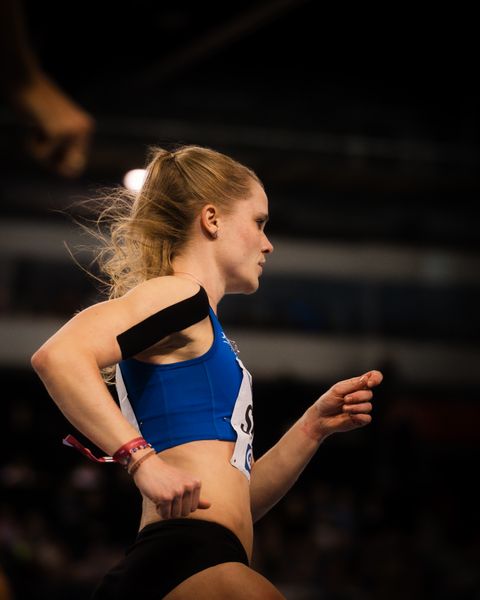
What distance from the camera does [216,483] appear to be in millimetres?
1589

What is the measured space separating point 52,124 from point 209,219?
1.61m

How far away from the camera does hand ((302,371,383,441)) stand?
5.92 feet

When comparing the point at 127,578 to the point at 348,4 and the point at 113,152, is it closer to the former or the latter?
the point at 113,152

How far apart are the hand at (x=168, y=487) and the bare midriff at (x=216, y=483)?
0.65ft

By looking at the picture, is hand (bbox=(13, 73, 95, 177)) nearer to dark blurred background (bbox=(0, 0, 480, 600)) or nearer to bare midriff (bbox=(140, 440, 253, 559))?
bare midriff (bbox=(140, 440, 253, 559))

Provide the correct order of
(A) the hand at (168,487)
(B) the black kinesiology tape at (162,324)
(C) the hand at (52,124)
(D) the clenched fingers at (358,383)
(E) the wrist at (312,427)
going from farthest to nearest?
(C) the hand at (52,124) < (E) the wrist at (312,427) < (D) the clenched fingers at (358,383) < (B) the black kinesiology tape at (162,324) < (A) the hand at (168,487)

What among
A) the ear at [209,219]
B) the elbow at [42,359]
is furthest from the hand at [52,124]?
the elbow at [42,359]

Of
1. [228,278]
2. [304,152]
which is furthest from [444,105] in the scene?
[228,278]

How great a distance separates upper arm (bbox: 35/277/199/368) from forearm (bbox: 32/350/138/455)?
24 millimetres

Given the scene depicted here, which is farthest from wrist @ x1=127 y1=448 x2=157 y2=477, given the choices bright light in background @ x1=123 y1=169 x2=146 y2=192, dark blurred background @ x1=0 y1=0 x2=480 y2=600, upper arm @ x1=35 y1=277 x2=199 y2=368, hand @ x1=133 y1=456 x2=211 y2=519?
dark blurred background @ x1=0 y1=0 x2=480 y2=600

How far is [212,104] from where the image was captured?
9.79 meters

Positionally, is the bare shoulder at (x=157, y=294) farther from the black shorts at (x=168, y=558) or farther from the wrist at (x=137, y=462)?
the black shorts at (x=168, y=558)

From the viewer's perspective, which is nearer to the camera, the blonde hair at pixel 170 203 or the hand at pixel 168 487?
the hand at pixel 168 487

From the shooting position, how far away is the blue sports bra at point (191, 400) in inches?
63.9
